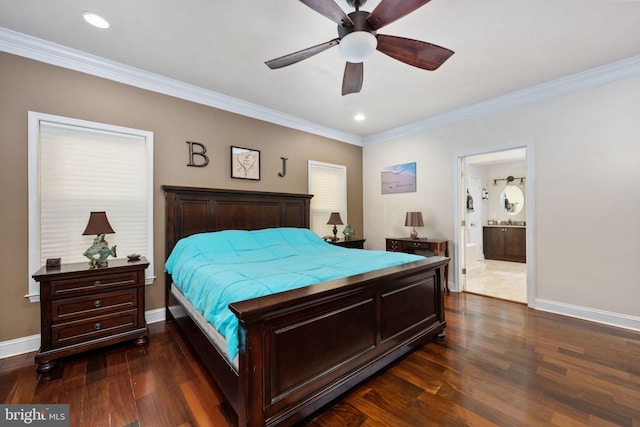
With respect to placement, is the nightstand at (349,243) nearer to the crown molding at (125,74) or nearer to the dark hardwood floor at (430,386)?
the crown molding at (125,74)

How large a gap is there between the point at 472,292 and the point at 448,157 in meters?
2.17

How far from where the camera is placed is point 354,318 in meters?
1.89

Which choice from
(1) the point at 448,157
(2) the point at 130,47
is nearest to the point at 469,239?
(1) the point at 448,157

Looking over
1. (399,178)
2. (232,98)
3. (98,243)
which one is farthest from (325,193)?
(98,243)

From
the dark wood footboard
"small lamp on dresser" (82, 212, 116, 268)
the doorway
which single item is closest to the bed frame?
the dark wood footboard

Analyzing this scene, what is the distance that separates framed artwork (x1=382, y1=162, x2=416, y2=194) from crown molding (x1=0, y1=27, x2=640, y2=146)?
670mm

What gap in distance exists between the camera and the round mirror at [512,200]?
6.83 m

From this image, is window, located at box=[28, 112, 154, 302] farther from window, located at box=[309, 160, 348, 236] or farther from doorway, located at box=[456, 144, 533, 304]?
doorway, located at box=[456, 144, 533, 304]

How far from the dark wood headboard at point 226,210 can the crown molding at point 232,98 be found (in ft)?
3.89

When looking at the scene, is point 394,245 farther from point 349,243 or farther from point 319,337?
point 319,337

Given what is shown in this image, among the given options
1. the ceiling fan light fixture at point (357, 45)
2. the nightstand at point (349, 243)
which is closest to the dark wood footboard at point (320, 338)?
the ceiling fan light fixture at point (357, 45)

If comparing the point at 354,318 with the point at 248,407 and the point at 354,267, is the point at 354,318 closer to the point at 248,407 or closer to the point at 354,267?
the point at 354,267

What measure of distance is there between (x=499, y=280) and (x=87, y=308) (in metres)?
5.87

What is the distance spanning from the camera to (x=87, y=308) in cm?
231
